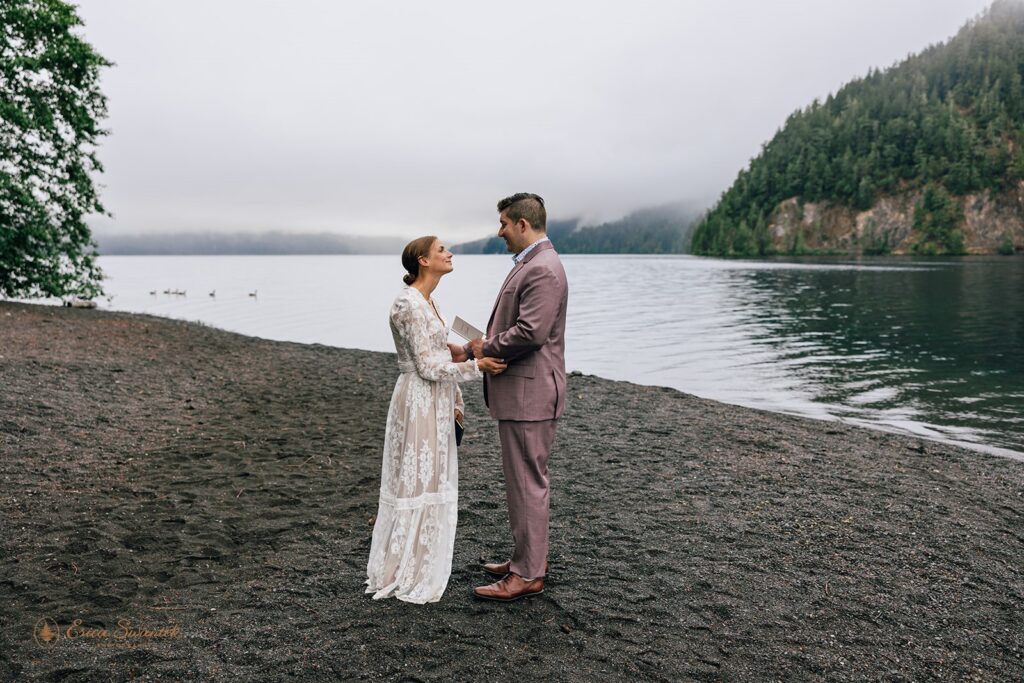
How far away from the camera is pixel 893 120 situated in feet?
563

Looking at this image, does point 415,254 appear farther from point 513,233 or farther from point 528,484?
point 528,484

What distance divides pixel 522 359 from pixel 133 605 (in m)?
3.56

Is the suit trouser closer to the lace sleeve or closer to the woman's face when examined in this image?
the lace sleeve

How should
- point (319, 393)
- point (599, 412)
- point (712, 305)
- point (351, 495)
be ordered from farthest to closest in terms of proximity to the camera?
point (712, 305), point (319, 393), point (599, 412), point (351, 495)

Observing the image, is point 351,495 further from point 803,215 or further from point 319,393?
point 803,215

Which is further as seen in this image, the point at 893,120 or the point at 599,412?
the point at 893,120

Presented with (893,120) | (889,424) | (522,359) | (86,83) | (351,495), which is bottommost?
(889,424)

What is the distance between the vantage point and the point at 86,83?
77.3 feet

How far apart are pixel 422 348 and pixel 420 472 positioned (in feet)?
3.20

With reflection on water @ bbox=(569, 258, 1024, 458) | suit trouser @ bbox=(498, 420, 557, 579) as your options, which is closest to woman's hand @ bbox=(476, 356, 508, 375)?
suit trouser @ bbox=(498, 420, 557, 579)

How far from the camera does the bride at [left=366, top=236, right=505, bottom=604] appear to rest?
4.91 m

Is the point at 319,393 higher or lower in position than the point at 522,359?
lower

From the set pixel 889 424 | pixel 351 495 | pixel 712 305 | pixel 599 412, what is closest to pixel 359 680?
pixel 351 495

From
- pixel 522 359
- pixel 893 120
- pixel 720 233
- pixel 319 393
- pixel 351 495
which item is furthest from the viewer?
pixel 720 233
